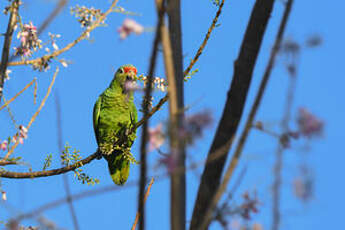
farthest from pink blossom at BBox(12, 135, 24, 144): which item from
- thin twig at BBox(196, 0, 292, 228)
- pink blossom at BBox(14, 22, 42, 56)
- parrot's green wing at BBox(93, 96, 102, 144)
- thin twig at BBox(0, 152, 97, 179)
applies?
parrot's green wing at BBox(93, 96, 102, 144)

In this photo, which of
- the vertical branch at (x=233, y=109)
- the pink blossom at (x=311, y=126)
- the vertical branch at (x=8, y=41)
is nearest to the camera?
the pink blossom at (x=311, y=126)

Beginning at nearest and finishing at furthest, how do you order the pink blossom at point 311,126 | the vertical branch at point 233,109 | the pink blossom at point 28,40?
1. the pink blossom at point 311,126
2. the vertical branch at point 233,109
3. the pink blossom at point 28,40

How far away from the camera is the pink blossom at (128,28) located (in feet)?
4.12

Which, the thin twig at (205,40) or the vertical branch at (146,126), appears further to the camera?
the thin twig at (205,40)

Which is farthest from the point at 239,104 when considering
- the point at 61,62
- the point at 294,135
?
the point at 61,62

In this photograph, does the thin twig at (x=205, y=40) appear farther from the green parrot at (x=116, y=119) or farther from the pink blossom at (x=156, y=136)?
the green parrot at (x=116, y=119)

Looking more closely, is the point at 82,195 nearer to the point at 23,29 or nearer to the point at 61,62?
the point at 61,62

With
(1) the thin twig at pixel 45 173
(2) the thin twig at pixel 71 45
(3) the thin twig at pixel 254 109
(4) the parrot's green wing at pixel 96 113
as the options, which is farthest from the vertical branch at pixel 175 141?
(4) the parrot's green wing at pixel 96 113

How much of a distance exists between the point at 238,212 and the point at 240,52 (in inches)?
25.9

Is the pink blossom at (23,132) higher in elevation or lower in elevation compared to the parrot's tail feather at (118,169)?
lower

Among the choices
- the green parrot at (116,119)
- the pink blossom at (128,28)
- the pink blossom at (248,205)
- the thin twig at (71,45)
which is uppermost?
the green parrot at (116,119)

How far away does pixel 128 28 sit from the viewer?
4.22 ft

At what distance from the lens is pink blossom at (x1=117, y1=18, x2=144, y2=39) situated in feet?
4.12

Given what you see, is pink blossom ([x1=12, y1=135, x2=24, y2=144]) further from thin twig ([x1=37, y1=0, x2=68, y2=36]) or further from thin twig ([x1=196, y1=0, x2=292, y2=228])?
thin twig ([x1=196, y1=0, x2=292, y2=228])
